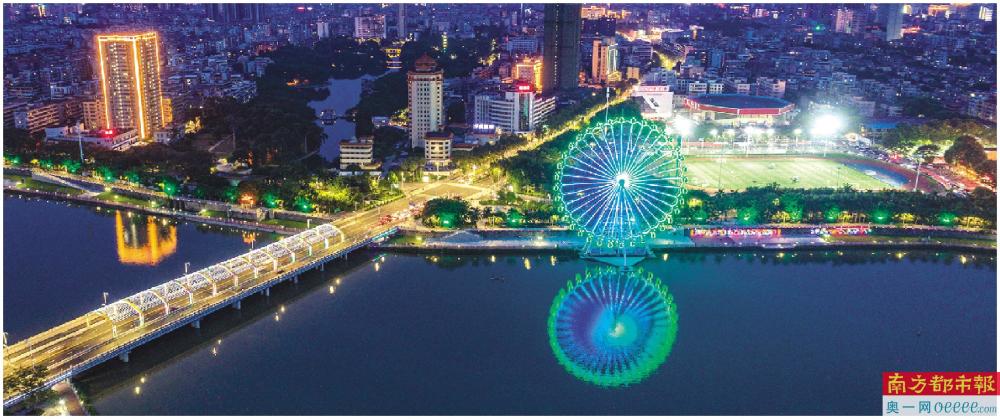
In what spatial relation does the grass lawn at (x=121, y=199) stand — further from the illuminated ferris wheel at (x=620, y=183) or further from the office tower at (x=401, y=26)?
the office tower at (x=401, y=26)

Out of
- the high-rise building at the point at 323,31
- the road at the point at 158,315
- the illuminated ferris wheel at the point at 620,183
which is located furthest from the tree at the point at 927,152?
the high-rise building at the point at 323,31

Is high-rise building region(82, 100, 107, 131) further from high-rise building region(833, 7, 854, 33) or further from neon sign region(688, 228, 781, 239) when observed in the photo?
high-rise building region(833, 7, 854, 33)

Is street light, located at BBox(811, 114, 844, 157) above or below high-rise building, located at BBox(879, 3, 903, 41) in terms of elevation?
below

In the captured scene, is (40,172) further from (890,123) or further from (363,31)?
(363,31)

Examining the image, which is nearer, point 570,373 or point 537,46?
point 570,373

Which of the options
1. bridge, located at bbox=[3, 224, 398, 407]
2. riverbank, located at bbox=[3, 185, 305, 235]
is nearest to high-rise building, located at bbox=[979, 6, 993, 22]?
riverbank, located at bbox=[3, 185, 305, 235]

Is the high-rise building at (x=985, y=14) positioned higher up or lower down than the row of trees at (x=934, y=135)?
higher up

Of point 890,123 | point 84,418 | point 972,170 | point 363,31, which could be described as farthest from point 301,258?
point 363,31
